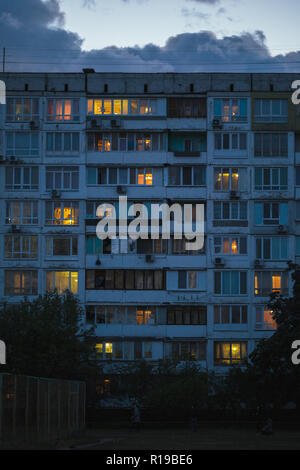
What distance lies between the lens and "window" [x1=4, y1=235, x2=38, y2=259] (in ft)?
209

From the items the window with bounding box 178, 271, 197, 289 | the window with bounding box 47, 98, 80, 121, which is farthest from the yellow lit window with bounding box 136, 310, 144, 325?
the window with bounding box 47, 98, 80, 121

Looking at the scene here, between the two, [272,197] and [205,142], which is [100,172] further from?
[272,197]

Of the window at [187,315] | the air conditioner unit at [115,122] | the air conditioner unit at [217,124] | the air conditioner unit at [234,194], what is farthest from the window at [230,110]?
the window at [187,315]

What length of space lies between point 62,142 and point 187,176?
10.6 m

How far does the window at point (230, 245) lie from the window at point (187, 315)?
4746 mm

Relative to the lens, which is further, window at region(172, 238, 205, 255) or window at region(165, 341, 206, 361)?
window at region(172, 238, 205, 255)

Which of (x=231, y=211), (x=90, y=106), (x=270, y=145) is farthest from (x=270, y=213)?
(x=90, y=106)

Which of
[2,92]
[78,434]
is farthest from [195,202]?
[78,434]

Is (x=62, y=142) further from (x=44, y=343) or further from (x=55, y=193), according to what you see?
(x=44, y=343)

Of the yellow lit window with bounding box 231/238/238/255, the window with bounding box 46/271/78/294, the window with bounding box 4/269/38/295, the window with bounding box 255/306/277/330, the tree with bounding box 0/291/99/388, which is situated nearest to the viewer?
the tree with bounding box 0/291/99/388

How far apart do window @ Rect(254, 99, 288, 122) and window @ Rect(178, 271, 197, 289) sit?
44.8 ft

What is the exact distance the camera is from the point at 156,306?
63.3 meters

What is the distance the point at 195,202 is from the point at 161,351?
12353 mm

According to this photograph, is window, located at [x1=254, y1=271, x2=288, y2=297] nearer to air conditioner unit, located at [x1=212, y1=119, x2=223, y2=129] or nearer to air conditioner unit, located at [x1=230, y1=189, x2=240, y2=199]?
air conditioner unit, located at [x1=230, y1=189, x2=240, y2=199]
